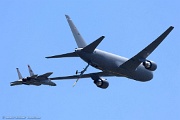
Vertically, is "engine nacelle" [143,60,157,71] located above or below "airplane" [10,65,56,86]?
below

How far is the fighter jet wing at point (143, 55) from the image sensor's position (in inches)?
2160

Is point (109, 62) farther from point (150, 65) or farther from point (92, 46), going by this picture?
point (150, 65)

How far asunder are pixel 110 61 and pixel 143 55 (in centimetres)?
492

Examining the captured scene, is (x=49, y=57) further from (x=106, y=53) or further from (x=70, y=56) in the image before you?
(x=106, y=53)

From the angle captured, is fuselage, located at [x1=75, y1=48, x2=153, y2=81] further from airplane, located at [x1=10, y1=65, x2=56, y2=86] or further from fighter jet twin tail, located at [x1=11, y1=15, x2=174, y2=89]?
airplane, located at [x1=10, y1=65, x2=56, y2=86]

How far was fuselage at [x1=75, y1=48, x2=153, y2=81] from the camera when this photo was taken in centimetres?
5912

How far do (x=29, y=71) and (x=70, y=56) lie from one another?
939 inches

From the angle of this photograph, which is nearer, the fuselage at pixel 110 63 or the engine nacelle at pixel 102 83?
the fuselage at pixel 110 63

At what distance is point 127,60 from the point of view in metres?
61.8

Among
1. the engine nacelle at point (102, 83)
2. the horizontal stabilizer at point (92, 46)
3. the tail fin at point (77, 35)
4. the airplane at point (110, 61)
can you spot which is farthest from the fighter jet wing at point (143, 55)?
the tail fin at point (77, 35)

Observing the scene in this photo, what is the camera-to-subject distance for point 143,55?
5912 cm

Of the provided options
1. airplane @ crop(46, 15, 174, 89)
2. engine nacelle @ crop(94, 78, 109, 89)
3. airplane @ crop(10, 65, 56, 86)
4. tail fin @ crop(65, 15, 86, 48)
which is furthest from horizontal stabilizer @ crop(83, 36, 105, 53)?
airplane @ crop(10, 65, 56, 86)

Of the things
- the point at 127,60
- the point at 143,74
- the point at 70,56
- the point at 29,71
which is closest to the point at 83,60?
the point at 70,56

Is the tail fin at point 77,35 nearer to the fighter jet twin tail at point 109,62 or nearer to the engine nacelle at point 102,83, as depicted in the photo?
the fighter jet twin tail at point 109,62
